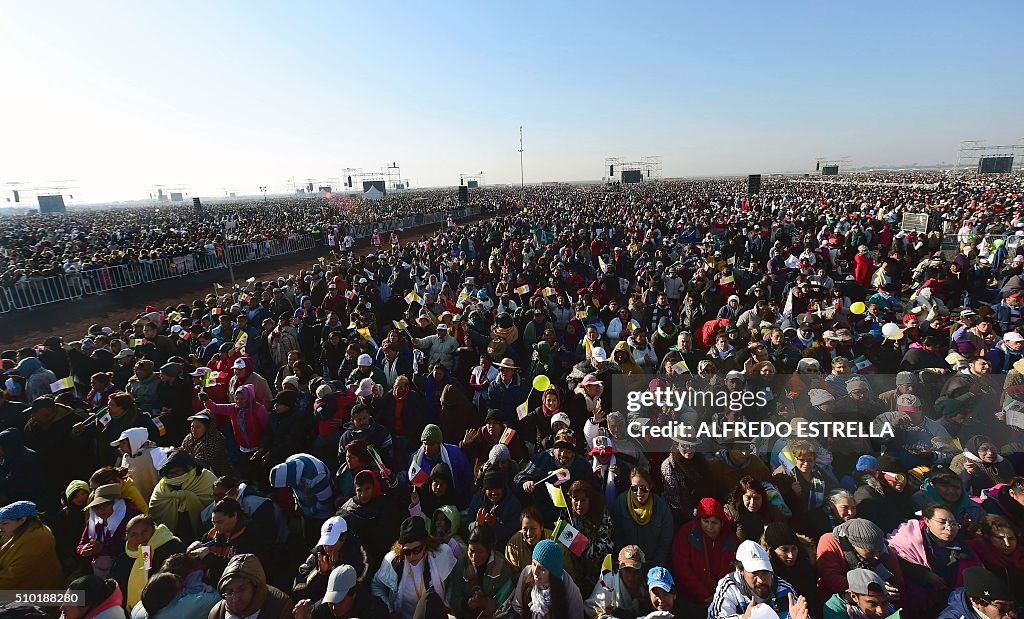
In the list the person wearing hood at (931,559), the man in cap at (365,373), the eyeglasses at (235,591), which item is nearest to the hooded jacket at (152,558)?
the eyeglasses at (235,591)

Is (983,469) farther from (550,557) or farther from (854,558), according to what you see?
(550,557)

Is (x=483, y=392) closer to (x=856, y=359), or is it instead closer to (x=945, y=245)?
(x=856, y=359)


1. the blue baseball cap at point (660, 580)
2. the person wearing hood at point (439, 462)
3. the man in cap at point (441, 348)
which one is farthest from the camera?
the man in cap at point (441, 348)

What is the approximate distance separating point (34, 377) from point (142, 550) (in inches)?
200

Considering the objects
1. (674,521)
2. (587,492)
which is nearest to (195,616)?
(587,492)

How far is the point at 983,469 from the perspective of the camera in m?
3.55

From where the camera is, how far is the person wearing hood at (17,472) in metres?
4.04

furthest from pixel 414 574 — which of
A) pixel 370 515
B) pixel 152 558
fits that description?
pixel 152 558

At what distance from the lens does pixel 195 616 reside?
271cm

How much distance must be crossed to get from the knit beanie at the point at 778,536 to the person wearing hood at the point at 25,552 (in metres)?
5.10

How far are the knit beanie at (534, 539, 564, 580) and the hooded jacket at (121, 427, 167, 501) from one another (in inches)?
139

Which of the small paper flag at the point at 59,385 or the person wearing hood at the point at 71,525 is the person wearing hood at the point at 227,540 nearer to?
the person wearing hood at the point at 71,525

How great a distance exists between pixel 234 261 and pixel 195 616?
23.6 metres

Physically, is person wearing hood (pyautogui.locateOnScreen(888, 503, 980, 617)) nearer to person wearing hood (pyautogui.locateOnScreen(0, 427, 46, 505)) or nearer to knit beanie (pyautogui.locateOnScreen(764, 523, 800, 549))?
knit beanie (pyautogui.locateOnScreen(764, 523, 800, 549))
